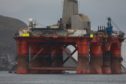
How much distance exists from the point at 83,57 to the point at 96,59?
10.5 ft

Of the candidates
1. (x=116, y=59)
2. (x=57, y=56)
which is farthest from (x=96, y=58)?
(x=57, y=56)

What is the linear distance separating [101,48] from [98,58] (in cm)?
234

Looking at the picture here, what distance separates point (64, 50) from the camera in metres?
143

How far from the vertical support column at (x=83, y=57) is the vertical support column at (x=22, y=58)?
7660 mm

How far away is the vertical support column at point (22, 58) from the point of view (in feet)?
452

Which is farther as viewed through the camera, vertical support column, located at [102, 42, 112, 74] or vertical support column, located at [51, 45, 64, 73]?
vertical support column, located at [102, 42, 112, 74]

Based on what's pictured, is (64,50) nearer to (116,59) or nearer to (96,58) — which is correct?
(96,58)

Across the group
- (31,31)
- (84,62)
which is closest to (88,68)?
(84,62)

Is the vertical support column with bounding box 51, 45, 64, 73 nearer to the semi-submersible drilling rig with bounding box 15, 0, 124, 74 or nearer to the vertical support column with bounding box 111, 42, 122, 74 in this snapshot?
the semi-submersible drilling rig with bounding box 15, 0, 124, 74

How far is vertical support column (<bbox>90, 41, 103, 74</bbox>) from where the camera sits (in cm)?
14000

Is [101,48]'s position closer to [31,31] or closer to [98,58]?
[98,58]

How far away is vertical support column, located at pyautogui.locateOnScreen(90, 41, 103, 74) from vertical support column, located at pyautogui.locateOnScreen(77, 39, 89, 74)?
204 centimetres

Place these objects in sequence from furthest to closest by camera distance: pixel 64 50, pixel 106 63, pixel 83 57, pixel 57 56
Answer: pixel 106 63 → pixel 64 50 → pixel 57 56 → pixel 83 57
